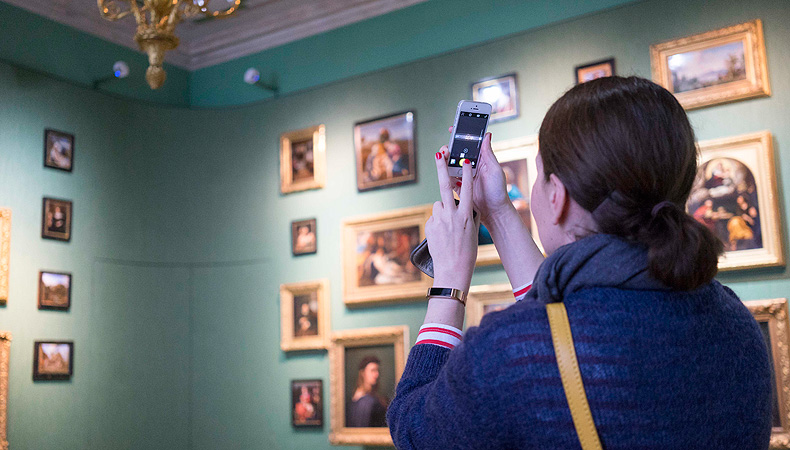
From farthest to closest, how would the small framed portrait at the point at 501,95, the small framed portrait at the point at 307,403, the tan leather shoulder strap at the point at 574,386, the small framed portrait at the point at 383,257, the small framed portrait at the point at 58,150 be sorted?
the small framed portrait at the point at 307,403 → the small framed portrait at the point at 58,150 → the small framed portrait at the point at 383,257 → the small framed portrait at the point at 501,95 → the tan leather shoulder strap at the point at 574,386

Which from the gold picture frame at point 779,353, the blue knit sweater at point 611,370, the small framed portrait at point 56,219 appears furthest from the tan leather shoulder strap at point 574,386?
the small framed portrait at point 56,219

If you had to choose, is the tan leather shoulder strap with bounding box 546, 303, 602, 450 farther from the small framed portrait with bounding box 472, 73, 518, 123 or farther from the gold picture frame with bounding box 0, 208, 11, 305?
the gold picture frame with bounding box 0, 208, 11, 305

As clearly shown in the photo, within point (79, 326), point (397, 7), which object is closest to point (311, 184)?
point (397, 7)

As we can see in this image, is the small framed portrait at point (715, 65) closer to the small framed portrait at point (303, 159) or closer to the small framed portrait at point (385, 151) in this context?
the small framed portrait at point (385, 151)

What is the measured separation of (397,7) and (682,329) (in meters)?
6.32

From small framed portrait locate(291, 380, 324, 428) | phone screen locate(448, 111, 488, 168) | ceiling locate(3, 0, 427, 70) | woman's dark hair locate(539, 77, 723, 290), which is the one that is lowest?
small framed portrait locate(291, 380, 324, 428)

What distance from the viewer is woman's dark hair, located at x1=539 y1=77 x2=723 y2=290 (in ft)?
4.51

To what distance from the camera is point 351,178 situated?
719 centimetres

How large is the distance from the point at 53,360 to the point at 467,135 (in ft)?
18.1

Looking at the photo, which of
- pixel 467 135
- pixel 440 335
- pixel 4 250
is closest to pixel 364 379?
pixel 4 250

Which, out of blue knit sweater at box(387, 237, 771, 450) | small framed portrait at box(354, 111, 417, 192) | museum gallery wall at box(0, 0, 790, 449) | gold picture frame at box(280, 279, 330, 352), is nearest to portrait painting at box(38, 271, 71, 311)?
museum gallery wall at box(0, 0, 790, 449)

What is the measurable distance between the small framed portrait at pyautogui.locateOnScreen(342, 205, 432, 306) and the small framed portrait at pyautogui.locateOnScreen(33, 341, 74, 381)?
253cm

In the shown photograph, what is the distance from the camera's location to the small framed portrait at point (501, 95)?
637 centimetres

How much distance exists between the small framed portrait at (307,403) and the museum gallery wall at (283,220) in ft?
0.07
